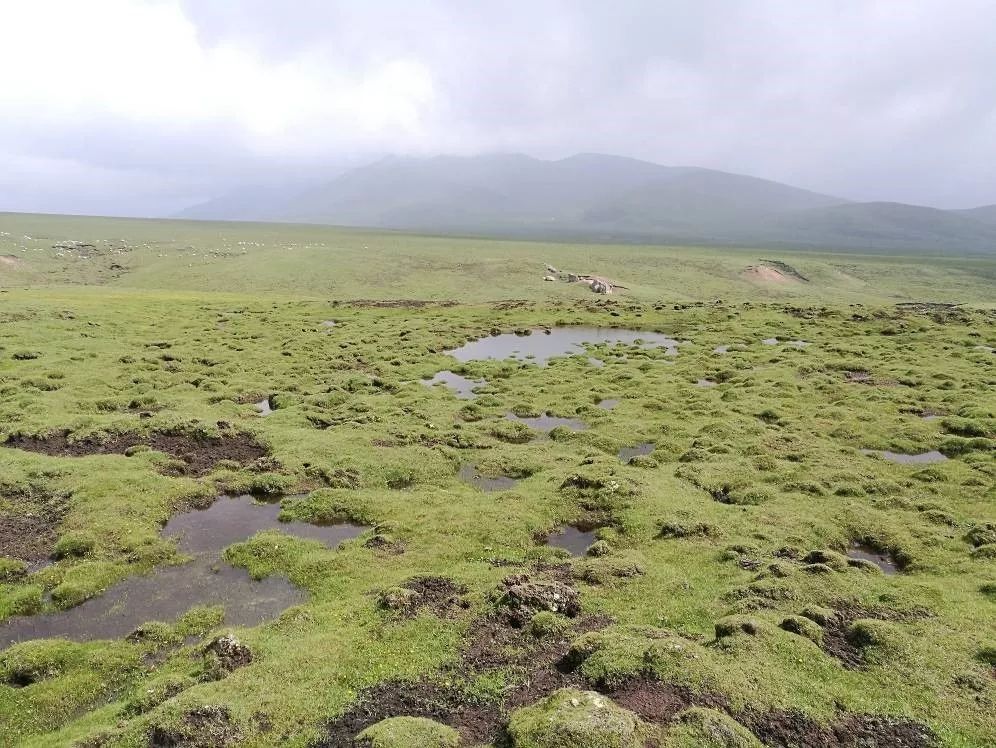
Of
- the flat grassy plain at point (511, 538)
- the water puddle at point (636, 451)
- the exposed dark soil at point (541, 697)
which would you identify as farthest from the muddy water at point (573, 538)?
the water puddle at point (636, 451)

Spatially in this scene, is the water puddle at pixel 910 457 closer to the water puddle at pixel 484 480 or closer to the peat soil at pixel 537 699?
the water puddle at pixel 484 480

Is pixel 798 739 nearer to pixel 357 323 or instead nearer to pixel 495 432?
pixel 495 432

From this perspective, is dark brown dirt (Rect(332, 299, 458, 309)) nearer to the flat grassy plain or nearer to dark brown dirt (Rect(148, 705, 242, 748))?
the flat grassy plain

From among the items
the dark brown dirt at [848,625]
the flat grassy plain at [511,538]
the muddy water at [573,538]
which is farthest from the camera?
the muddy water at [573,538]

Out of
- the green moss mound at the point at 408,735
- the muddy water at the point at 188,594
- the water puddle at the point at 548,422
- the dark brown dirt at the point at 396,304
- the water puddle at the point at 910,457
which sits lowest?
the muddy water at the point at 188,594

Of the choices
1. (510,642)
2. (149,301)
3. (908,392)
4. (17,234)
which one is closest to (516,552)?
(510,642)

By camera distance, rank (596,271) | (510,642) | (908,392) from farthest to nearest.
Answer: (596,271)
(908,392)
(510,642)

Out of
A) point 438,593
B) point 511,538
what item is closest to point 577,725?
point 438,593
